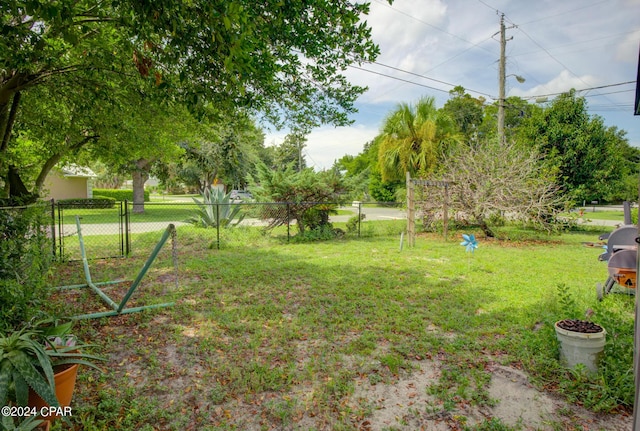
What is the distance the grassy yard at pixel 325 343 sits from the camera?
245 centimetres

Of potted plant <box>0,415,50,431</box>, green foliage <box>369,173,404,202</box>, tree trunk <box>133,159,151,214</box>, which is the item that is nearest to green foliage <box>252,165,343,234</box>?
potted plant <box>0,415,50,431</box>

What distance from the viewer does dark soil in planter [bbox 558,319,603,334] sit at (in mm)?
2807

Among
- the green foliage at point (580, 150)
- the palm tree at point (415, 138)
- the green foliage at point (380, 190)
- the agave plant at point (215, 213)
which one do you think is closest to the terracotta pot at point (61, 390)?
the agave plant at point (215, 213)

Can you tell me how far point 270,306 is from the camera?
182 inches

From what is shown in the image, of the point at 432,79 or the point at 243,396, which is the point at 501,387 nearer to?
the point at 243,396

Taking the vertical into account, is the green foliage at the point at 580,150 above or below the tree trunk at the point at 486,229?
above

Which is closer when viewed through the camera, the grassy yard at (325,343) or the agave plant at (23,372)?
the agave plant at (23,372)

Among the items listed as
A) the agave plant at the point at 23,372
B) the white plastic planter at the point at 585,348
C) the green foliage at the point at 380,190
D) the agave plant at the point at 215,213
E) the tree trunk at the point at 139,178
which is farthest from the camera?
the green foliage at the point at 380,190

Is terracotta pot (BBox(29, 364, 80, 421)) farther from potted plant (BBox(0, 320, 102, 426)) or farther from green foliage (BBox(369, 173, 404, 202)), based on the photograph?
green foliage (BBox(369, 173, 404, 202))

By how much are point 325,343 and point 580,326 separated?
232 centimetres

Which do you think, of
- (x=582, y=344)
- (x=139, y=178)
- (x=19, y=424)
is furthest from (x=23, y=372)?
(x=139, y=178)

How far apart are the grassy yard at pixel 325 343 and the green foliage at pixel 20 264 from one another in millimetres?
652

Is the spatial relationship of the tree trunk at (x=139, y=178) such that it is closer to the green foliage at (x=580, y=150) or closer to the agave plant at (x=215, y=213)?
the agave plant at (x=215, y=213)

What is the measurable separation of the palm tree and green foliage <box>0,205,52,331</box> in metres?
13.3
